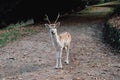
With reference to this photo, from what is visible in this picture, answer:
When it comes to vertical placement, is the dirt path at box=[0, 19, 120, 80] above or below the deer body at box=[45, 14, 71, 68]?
below

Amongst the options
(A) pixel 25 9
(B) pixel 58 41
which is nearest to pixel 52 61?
(B) pixel 58 41

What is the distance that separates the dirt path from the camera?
30.5 ft

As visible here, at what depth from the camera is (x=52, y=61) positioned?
11.0 m

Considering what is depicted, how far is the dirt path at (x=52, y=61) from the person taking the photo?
366 inches

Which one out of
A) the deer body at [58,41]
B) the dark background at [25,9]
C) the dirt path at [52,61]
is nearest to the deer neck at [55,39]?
the deer body at [58,41]

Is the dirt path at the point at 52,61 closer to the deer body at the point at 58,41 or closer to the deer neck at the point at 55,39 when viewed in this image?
the deer body at the point at 58,41

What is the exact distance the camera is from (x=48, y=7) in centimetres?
2269

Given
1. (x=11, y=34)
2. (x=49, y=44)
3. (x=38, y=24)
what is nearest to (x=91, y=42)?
(x=49, y=44)

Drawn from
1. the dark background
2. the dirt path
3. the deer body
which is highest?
the dark background

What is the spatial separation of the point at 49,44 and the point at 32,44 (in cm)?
70

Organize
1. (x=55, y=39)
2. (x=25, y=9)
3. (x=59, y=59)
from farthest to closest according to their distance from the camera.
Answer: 1. (x=25, y=9)
2. (x=59, y=59)
3. (x=55, y=39)

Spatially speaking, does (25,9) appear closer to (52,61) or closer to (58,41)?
(52,61)

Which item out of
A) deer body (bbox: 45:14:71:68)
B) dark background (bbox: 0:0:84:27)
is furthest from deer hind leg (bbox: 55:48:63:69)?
dark background (bbox: 0:0:84:27)

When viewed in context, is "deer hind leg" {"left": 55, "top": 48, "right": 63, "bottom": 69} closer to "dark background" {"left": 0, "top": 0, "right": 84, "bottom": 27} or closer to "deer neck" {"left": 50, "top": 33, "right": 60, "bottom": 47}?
"deer neck" {"left": 50, "top": 33, "right": 60, "bottom": 47}
